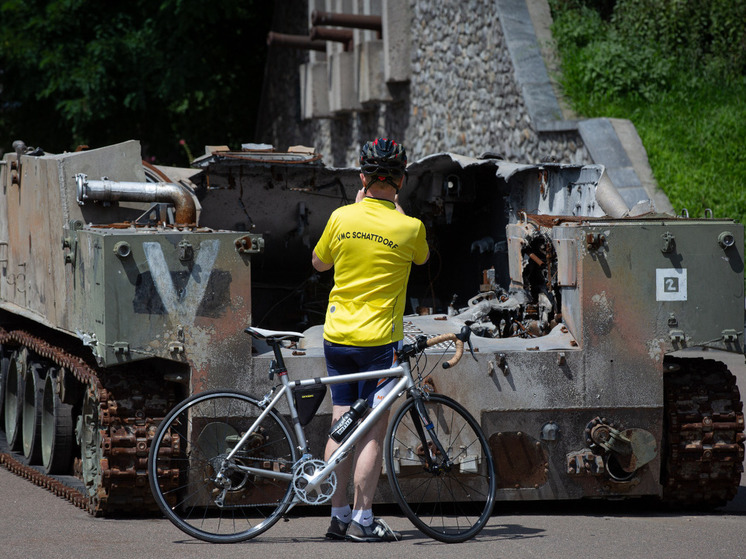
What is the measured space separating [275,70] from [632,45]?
11.6 m

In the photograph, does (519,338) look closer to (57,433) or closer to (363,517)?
(363,517)

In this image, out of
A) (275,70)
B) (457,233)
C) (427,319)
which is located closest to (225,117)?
(275,70)

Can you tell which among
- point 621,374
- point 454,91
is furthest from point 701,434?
point 454,91

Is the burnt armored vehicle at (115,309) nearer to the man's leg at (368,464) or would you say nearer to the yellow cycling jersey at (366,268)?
the yellow cycling jersey at (366,268)

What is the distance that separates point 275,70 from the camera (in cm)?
2561

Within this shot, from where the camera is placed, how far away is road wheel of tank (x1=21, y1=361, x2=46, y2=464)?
8.69m

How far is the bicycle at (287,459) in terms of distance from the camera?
600 cm

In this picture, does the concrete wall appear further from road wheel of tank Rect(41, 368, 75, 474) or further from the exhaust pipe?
road wheel of tank Rect(41, 368, 75, 474)

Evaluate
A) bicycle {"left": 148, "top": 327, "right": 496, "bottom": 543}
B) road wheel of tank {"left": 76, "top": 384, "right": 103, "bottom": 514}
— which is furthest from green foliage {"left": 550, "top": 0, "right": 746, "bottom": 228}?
road wheel of tank {"left": 76, "top": 384, "right": 103, "bottom": 514}

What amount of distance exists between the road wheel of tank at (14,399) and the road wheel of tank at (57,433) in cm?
80

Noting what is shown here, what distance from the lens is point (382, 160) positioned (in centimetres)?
606

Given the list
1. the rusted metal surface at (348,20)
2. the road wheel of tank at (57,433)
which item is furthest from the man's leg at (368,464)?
the rusted metal surface at (348,20)

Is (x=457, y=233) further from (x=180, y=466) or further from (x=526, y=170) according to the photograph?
(x=180, y=466)

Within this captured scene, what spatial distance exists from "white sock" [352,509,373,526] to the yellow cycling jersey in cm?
79
